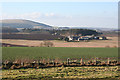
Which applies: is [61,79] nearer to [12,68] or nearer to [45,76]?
[45,76]

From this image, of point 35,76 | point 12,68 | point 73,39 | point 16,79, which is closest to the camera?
point 16,79

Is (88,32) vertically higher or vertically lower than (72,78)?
higher

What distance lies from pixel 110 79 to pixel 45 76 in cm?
381

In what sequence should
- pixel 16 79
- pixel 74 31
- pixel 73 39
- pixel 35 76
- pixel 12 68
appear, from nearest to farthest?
pixel 16 79, pixel 35 76, pixel 12 68, pixel 73 39, pixel 74 31

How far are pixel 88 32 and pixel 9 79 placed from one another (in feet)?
201

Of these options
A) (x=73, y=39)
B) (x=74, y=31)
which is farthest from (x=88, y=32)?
(x=73, y=39)

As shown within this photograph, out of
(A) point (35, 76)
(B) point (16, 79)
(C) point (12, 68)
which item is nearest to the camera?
(B) point (16, 79)

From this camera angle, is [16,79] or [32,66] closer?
[16,79]

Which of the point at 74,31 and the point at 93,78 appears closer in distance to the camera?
the point at 93,78

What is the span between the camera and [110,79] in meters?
10.7

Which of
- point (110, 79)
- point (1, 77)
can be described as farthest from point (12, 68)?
point (110, 79)

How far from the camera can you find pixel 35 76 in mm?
11148

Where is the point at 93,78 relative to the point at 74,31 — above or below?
below

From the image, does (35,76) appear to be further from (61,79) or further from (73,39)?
(73,39)
